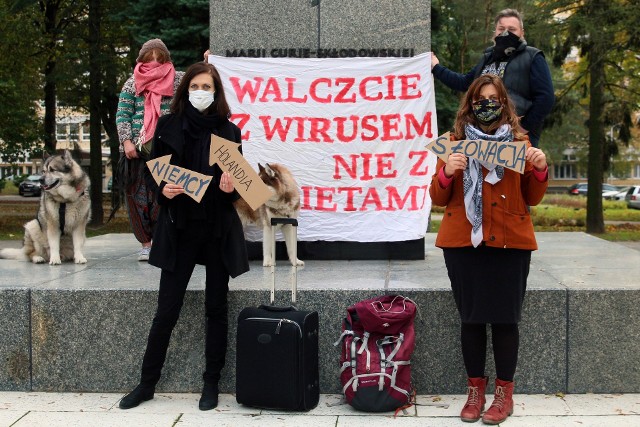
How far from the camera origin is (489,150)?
174 inches

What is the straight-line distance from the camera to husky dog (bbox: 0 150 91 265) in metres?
6.50

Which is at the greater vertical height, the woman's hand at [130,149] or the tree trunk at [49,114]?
the tree trunk at [49,114]

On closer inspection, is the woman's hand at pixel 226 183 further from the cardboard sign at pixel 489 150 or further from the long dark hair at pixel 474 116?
the long dark hair at pixel 474 116

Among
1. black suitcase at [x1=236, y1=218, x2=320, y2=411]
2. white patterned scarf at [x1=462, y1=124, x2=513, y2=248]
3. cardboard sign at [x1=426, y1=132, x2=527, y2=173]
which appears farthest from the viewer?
black suitcase at [x1=236, y1=218, x2=320, y2=411]

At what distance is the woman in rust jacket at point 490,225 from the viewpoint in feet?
14.8

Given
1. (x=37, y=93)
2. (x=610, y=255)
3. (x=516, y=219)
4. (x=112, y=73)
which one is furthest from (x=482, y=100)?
(x=37, y=93)

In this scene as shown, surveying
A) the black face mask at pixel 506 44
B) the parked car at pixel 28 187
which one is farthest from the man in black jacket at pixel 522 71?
the parked car at pixel 28 187

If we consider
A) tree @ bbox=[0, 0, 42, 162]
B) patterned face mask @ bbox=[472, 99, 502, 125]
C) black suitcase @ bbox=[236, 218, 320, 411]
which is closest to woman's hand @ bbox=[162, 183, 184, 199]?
black suitcase @ bbox=[236, 218, 320, 411]

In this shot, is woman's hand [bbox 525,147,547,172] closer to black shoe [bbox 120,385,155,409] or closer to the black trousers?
the black trousers

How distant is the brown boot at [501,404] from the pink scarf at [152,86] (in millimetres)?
3484

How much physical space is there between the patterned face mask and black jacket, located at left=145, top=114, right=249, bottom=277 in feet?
4.96

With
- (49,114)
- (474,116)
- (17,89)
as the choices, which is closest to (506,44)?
(474,116)

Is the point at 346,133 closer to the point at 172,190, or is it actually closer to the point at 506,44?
the point at 506,44

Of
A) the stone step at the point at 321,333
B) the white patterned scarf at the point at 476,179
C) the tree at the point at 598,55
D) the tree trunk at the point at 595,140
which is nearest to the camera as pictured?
the white patterned scarf at the point at 476,179
